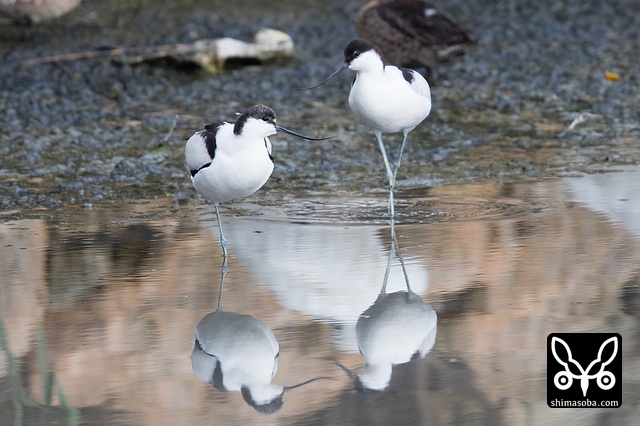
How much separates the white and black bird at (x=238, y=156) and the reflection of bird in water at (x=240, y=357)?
1.21 meters

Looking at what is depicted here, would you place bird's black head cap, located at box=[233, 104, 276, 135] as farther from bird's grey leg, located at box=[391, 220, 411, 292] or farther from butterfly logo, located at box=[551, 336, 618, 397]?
butterfly logo, located at box=[551, 336, 618, 397]

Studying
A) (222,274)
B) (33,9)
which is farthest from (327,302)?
(33,9)

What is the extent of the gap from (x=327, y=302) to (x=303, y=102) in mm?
6182

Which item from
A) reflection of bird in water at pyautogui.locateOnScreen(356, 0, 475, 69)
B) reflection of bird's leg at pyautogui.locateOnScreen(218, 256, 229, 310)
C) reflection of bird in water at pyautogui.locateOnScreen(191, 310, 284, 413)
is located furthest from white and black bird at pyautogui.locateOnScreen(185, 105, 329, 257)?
reflection of bird in water at pyautogui.locateOnScreen(356, 0, 475, 69)

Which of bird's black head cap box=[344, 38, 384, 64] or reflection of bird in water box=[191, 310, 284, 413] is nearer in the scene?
reflection of bird in water box=[191, 310, 284, 413]

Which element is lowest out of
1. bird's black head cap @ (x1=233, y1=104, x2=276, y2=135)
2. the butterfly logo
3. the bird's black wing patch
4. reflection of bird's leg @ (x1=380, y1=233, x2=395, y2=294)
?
the butterfly logo

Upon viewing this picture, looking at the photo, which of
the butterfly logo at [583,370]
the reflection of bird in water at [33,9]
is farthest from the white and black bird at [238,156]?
the reflection of bird in water at [33,9]

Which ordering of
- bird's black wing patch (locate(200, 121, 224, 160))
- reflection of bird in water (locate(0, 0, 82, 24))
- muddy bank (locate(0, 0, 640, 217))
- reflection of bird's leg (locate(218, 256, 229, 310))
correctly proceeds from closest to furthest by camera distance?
reflection of bird's leg (locate(218, 256, 229, 310)), bird's black wing patch (locate(200, 121, 224, 160)), muddy bank (locate(0, 0, 640, 217)), reflection of bird in water (locate(0, 0, 82, 24))

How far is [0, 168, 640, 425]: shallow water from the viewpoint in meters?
3.95

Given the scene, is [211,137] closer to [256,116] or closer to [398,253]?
[256,116]

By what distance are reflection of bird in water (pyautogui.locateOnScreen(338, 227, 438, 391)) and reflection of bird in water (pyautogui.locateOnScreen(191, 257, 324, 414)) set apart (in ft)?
0.87

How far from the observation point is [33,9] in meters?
13.4

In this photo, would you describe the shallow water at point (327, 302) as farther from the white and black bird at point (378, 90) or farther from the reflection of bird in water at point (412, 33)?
the reflection of bird in water at point (412, 33)

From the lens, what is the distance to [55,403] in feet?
13.2
